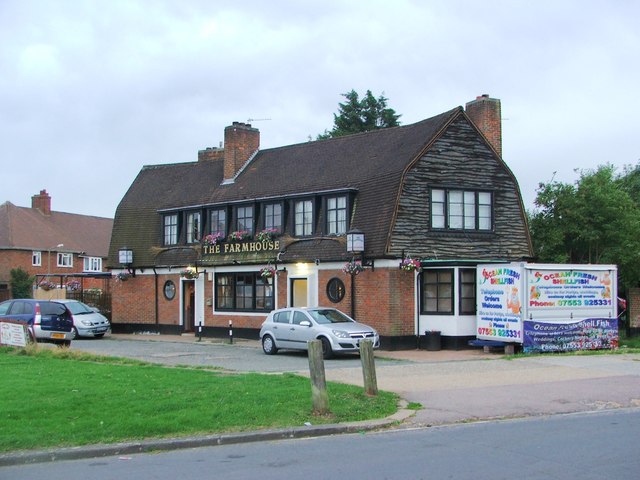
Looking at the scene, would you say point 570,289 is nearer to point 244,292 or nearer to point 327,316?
point 327,316

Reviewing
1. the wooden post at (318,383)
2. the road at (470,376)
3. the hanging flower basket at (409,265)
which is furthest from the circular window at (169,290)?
the wooden post at (318,383)

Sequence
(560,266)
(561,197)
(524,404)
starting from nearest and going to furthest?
1. (524,404)
2. (560,266)
3. (561,197)

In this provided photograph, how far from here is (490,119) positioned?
1097 inches

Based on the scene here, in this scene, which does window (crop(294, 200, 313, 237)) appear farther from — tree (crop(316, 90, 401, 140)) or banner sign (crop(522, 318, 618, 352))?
tree (crop(316, 90, 401, 140))

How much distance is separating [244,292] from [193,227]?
4.00m

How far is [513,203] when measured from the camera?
88.9ft

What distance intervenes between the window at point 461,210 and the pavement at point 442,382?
443cm

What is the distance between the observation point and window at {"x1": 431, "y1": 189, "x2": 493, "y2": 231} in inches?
1012

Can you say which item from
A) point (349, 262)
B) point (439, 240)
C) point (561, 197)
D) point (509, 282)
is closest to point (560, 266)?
point (509, 282)

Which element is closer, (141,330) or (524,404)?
(524,404)

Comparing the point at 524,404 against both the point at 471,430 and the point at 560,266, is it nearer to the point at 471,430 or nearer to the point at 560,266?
the point at 471,430

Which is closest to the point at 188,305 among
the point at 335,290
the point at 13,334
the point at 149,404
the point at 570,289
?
the point at 335,290

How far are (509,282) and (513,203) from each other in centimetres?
539

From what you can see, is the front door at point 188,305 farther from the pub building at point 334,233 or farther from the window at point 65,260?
the window at point 65,260
